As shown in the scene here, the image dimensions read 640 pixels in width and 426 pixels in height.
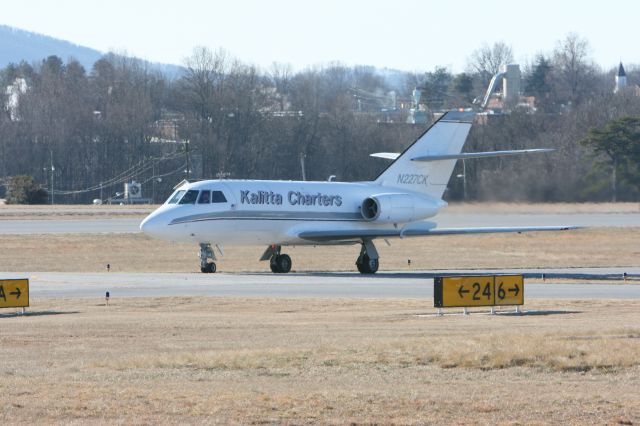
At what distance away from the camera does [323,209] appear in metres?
42.9

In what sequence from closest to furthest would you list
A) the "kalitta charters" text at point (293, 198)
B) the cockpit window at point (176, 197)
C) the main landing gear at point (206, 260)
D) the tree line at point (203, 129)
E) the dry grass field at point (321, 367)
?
1. the dry grass field at point (321, 367)
2. the cockpit window at point (176, 197)
3. the "kalitta charters" text at point (293, 198)
4. the main landing gear at point (206, 260)
5. the tree line at point (203, 129)

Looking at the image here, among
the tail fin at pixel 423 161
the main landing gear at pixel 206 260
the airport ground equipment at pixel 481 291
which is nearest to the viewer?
the airport ground equipment at pixel 481 291

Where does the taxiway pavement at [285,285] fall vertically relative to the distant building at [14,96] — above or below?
below

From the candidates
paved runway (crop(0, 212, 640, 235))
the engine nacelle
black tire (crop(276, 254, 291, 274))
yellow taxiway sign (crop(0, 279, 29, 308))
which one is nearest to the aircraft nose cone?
black tire (crop(276, 254, 291, 274))

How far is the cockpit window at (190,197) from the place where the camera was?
132 ft

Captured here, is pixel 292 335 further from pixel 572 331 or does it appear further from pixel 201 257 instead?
pixel 201 257

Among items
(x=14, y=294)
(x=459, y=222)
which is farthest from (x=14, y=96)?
(x=14, y=294)

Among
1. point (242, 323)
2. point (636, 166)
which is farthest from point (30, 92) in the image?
point (242, 323)

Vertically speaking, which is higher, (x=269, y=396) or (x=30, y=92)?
(x=30, y=92)

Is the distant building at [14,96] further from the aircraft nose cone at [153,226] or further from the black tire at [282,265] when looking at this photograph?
the aircraft nose cone at [153,226]

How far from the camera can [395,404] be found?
15711 mm

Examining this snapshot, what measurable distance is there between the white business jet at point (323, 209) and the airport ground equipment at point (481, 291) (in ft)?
36.6

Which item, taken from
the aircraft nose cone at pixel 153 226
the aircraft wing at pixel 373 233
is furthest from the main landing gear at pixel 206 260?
the aircraft wing at pixel 373 233

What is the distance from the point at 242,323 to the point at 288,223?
16.1 meters
